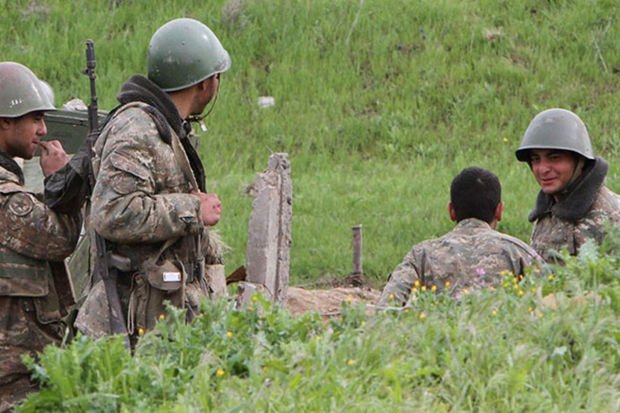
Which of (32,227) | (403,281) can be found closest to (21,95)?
(32,227)

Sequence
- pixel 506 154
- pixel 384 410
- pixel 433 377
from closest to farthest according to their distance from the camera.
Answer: pixel 384 410
pixel 433 377
pixel 506 154

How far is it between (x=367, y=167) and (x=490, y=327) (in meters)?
9.82

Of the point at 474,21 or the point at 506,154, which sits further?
the point at 474,21

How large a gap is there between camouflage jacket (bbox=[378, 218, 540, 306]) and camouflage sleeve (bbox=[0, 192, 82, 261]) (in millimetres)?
1427

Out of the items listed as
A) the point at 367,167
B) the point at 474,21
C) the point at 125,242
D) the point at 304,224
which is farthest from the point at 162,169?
the point at 474,21

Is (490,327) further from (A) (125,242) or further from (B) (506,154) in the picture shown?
(B) (506,154)

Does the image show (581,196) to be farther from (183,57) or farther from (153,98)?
(153,98)

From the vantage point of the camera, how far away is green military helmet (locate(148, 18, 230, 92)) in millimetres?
7172

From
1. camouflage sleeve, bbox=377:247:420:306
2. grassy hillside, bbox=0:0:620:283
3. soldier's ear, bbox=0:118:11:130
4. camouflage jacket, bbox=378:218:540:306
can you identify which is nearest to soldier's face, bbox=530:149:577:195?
camouflage jacket, bbox=378:218:540:306

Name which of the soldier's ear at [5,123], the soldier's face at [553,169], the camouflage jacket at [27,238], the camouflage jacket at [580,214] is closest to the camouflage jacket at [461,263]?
the camouflage jacket at [580,214]

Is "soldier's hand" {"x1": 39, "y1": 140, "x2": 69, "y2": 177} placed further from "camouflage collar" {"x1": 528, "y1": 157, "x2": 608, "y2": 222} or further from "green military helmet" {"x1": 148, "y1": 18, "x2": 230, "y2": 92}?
"camouflage collar" {"x1": 528, "y1": 157, "x2": 608, "y2": 222}

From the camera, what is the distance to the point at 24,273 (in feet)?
23.7

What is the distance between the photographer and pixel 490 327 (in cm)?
535

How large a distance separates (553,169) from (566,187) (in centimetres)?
17
